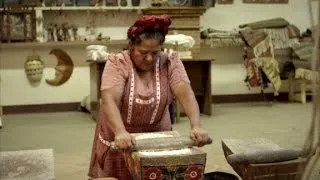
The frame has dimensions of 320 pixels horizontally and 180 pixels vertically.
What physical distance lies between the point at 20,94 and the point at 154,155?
539 centimetres

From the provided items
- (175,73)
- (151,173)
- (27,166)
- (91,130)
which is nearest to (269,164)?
(175,73)

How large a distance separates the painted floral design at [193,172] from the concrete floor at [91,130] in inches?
73.5

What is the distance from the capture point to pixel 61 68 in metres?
6.73

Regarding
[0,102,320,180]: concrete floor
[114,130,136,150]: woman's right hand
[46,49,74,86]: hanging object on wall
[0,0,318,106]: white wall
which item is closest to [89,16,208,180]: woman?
[114,130,136,150]: woman's right hand

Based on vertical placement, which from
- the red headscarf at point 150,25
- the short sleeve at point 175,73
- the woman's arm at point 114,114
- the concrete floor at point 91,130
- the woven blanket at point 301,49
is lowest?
the concrete floor at point 91,130

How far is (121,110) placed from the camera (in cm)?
204

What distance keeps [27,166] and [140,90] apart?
0.57 metres

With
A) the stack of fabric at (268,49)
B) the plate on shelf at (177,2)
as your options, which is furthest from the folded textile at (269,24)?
the plate on shelf at (177,2)

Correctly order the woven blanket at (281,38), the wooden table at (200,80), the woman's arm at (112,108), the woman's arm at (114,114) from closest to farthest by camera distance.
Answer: the woman's arm at (114,114) → the woman's arm at (112,108) → the wooden table at (200,80) → the woven blanket at (281,38)

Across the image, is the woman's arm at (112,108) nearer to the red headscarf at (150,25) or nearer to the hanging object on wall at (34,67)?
the red headscarf at (150,25)

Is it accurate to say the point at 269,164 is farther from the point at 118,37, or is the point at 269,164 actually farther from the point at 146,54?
the point at 118,37

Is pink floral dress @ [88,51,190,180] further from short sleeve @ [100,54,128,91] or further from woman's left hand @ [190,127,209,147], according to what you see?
woman's left hand @ [190,127,209,147]

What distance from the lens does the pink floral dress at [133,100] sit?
2.00 meters

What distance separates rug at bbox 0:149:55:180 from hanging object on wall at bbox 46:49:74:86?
453cm
